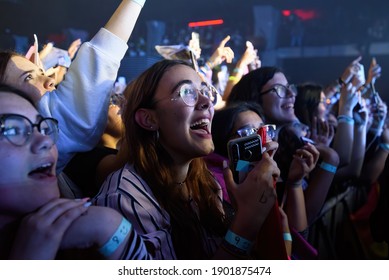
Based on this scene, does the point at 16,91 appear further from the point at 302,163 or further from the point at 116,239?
the point at 302,163

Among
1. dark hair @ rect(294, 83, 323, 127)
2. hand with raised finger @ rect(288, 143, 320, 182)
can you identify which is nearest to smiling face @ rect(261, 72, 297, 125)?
hand with raised finger @ rect(288, 143, 320, 182)

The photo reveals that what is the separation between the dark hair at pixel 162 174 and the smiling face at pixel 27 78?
191mm

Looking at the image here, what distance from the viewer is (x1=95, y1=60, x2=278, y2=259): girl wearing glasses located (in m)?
0.78

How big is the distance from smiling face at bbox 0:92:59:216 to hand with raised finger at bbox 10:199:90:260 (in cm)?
3

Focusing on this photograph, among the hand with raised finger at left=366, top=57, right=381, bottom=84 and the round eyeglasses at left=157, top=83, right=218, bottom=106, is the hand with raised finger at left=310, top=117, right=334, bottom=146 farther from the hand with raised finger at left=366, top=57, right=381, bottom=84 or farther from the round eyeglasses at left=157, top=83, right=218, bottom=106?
the round eyeglasses at left=157, top=83, right=218, bottom=106

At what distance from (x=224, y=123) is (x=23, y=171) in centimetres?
60

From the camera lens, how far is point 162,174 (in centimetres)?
86

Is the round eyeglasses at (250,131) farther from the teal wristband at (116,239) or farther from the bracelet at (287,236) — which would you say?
the teal wristband at (116,239)

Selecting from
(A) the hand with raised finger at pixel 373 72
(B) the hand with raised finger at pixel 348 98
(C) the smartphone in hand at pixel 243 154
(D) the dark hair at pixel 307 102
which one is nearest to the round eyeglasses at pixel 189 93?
(C) the smartphone in hand at pixel 243 154

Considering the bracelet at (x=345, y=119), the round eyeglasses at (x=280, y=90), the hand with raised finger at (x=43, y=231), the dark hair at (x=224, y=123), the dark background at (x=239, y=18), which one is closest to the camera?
the hand with raised finger at (x=43, y=231)

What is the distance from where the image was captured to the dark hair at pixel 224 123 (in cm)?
108

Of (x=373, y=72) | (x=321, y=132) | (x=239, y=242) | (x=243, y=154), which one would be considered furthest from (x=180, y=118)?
(x=373, y=72)

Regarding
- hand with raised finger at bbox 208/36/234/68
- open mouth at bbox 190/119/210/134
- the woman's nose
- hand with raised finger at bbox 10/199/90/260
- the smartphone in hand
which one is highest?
hand with raised finger at bbox 208/36/234/68
